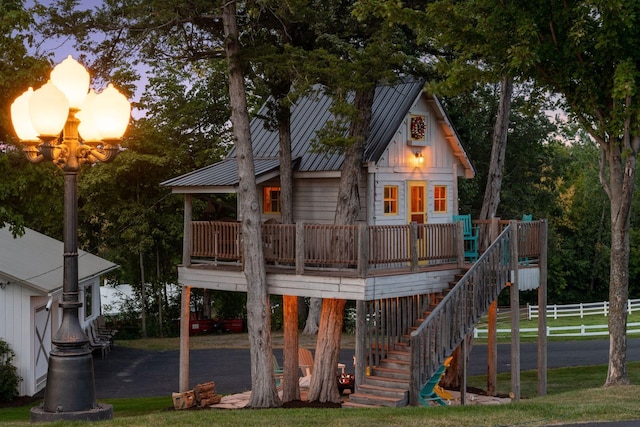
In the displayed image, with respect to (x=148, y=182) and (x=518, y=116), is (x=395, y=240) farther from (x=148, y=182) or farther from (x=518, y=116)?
(x=518, y=116)

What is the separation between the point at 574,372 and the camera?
27000mm

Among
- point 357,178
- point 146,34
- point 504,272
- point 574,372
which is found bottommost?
point 574,372

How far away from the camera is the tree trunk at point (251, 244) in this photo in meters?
19.9

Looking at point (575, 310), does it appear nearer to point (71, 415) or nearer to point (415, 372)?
point (415, 372)

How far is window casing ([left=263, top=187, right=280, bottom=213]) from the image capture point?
23.9m

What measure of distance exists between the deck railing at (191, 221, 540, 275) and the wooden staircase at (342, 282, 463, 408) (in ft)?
6.25

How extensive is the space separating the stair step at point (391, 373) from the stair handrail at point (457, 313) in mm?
797

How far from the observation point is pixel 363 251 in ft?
59.5

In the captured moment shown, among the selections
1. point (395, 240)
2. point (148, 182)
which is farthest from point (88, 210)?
point (395, 240)

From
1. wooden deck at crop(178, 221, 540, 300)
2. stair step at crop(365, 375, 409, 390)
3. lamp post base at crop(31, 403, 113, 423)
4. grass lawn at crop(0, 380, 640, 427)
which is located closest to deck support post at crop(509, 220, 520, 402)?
wooden deck at crop(178, 221, 540, 300)

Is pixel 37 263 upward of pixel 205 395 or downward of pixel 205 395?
upward

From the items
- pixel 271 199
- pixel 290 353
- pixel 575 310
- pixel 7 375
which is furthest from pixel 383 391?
pixel 575 310

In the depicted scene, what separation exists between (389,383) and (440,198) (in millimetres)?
6547

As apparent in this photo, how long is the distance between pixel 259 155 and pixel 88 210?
1645 cm
